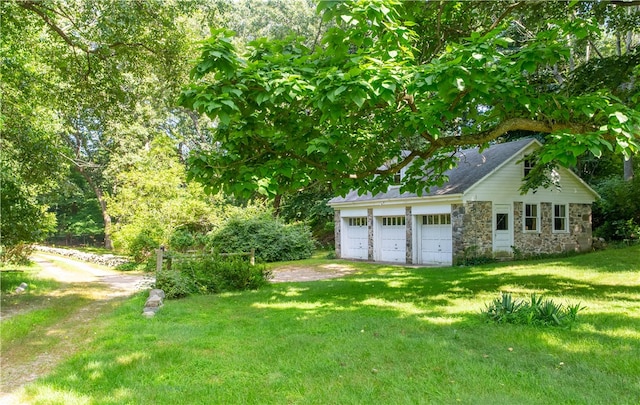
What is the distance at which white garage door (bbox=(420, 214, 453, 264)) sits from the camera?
17.2 m

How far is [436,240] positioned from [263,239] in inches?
326

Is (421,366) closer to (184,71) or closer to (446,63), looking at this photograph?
(446,63)

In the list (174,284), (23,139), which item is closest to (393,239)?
(174,284)

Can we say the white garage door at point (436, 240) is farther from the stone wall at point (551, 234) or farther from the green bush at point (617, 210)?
the green bush at point (617, 210)

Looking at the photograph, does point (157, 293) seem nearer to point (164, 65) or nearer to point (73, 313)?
point (73, 313)

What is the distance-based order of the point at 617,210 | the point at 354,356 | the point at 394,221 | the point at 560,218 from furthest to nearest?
the point at 617,210 < the point at 394,221 < the point at 560,218 < the point at 354,356

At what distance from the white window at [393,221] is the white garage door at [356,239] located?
3.55 ft

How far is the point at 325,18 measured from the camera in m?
6.22

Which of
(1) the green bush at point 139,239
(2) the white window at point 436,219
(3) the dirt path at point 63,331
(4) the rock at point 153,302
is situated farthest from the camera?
(1) the green bush at point 139,239

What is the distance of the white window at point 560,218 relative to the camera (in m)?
18.8

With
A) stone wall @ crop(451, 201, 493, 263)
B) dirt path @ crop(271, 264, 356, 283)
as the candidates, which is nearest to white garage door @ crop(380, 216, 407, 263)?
dirt path @ crop(271, 264, 356, 283)

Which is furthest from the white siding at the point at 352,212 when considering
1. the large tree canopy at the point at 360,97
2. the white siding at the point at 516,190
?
the large tree canopy at the point at 360,97

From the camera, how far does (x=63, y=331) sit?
762 centimetres

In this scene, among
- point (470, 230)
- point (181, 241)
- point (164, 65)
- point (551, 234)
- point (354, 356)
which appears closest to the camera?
point (354, 356)
